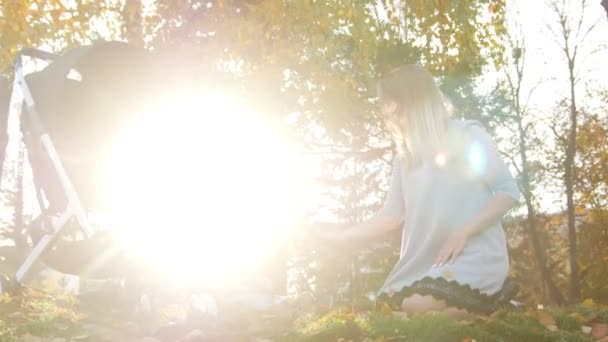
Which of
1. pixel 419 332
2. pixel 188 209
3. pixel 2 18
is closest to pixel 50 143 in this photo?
pixel 188 209

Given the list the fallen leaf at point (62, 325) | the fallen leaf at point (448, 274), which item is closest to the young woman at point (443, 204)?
the fallen leaf at point (448, 274)

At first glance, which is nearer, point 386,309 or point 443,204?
point 386,309

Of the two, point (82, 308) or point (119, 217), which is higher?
point (119, 217)

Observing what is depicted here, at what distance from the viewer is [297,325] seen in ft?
12.5

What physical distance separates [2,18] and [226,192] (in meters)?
5.60

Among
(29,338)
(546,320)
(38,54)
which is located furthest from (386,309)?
(38,54)

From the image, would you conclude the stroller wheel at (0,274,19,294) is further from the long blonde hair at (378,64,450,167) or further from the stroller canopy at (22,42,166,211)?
the long blonde hair at (378,64,450,167)

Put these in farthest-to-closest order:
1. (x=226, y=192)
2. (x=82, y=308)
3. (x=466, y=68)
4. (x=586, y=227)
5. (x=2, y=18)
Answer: (x=586, y=227), (x=466, y=68), (x=2, y=18), (x=226, y=192), (x=82, y=308)

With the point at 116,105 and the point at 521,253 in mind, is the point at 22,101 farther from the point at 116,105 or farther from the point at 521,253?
the point at 521,253

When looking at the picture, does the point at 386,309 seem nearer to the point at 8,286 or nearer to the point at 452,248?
the point at 452,248

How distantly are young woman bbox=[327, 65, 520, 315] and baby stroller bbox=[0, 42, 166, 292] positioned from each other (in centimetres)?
235

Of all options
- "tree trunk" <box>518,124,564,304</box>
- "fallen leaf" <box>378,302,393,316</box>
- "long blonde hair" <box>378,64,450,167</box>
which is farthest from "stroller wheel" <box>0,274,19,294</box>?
"tree trunk" <box>518,124,564,304</box>

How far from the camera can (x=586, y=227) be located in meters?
26.7

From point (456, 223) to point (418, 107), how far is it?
66cm
